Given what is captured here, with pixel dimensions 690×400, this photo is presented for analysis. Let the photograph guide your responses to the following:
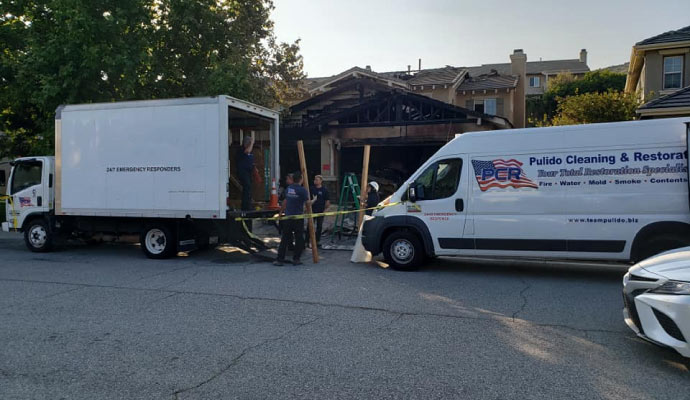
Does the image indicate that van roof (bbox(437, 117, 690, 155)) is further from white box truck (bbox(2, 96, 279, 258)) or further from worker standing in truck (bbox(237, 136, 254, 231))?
white box truck (bbox(2, 96, 279, 258))

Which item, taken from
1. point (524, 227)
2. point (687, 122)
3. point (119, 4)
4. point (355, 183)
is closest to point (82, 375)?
point (524, 227)

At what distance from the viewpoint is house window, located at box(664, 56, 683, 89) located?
20.2 metres

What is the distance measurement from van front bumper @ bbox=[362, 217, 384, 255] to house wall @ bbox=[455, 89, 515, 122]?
73.3 feet

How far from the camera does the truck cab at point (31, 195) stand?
11.8m

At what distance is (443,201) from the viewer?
29.5 feet

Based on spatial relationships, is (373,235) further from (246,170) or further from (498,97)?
(498,97)

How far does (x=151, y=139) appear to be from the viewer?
10422 mm

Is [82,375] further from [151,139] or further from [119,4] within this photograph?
[119,4]

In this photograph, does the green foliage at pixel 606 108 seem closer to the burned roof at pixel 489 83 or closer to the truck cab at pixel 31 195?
the burned roof at pixel 489 83

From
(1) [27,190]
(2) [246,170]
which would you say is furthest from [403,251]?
(1) [27,190]

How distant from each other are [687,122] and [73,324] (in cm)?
897

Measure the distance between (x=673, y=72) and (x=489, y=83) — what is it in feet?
37.2

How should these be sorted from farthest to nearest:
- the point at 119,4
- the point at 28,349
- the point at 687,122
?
the point at 119,4 < the point at 687,122 < the point at 28,349

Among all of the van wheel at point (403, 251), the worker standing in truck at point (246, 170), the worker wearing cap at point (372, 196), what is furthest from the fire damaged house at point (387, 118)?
the van wheel at point (403, 251)
